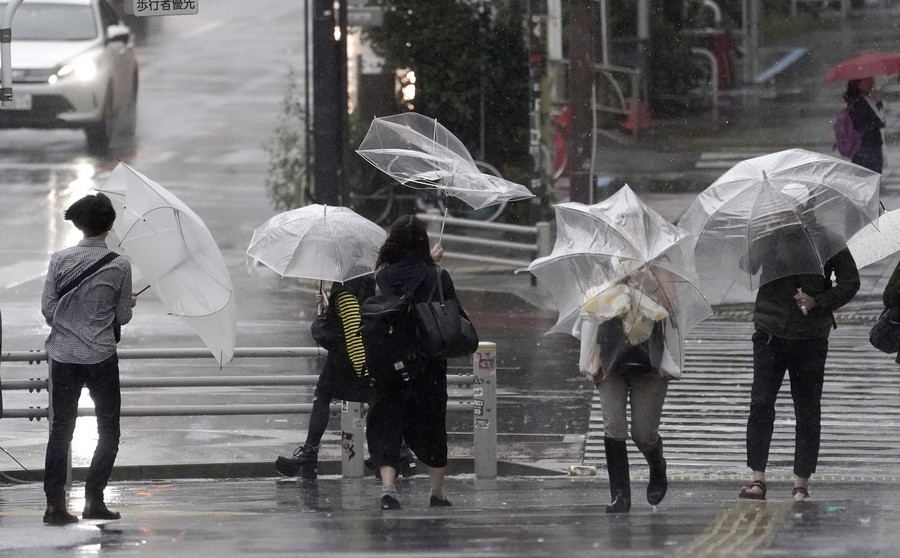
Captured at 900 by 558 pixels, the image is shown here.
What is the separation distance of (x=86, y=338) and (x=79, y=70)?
1466cm

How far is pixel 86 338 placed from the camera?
25.2 ft

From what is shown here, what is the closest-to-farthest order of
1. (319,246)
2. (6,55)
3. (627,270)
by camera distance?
1. (627,270)
2. (319,246)
3. (6,55)

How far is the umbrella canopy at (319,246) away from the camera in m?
8.78

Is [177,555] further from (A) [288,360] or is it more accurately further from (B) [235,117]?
(B) [235,117]

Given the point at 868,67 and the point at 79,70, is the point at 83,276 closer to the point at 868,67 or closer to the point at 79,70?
the point at 868,67

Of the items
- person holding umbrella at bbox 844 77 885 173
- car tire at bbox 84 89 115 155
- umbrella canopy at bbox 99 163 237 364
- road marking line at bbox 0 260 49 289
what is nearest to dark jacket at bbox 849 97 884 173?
person holding umbrella at bbox 844 77 885 173

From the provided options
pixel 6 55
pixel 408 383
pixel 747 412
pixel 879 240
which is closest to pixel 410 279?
pixel 408 383

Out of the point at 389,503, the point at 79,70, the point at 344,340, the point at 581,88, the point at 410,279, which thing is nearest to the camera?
the point at 410,279

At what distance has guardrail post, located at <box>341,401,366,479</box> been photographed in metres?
9.66

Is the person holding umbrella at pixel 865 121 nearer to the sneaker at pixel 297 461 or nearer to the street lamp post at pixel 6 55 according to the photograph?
the sneaker at pixel 297 461

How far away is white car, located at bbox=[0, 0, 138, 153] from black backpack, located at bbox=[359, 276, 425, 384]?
14.0 meters

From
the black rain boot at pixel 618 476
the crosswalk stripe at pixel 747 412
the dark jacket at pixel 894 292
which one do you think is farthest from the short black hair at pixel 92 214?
the dark jacket at pixel 894 292

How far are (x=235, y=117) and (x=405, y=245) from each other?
18573 mm

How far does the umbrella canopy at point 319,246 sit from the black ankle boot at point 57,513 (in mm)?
1785
